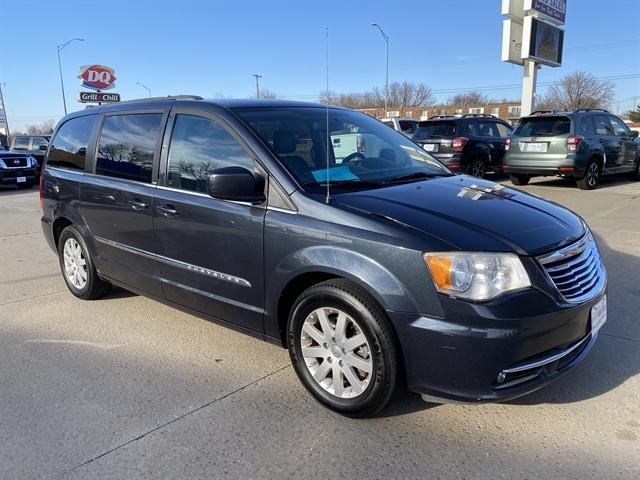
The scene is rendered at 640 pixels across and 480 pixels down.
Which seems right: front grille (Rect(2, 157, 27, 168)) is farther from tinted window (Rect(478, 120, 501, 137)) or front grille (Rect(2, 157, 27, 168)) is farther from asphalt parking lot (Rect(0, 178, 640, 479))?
asphalt parking lot (Rect(0, 178, 640, 479))

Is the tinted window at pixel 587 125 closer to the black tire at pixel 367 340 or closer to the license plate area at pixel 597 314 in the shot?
the license plate area at pixel 597 314

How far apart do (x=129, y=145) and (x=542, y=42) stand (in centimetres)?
2279

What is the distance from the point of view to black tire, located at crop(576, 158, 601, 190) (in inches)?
463

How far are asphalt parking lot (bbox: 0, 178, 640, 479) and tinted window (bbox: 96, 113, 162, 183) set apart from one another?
4.19 ft

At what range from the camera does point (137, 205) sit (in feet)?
13.1

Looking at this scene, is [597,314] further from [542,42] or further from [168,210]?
[542,42]

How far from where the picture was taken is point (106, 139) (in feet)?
14.8

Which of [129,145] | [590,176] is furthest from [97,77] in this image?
[129,145]

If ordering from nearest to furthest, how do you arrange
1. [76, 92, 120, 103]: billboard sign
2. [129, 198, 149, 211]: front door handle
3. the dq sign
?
[129, 198, 149, 211]: front door handle, [76, 92, 120, 103]: billboard sign, the dq sign

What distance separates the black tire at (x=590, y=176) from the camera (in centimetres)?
1176

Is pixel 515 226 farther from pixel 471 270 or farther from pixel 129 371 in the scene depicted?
pixel 129 371

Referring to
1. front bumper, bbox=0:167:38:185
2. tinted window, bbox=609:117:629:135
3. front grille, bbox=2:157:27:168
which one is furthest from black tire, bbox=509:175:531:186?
front grille, bbox=2:157:27:168

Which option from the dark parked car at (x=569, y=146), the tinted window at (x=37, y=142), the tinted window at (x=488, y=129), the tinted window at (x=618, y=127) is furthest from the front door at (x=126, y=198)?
the tinted window at (x=37, y=142)

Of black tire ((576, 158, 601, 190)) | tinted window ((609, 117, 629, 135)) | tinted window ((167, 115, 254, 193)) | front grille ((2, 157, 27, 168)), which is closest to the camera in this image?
tinted window ((167, 115, 254, 193))
